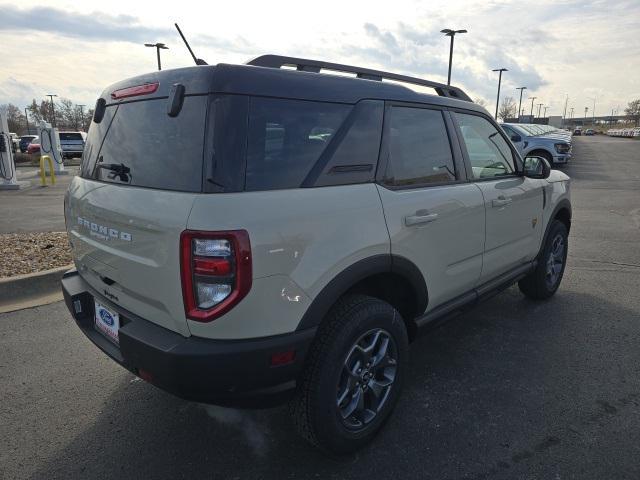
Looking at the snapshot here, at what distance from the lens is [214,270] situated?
6.10 feet

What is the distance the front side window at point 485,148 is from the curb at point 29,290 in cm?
397

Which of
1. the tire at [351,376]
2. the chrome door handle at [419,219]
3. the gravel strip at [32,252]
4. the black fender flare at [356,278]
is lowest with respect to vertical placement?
the gravel strip at [32,252]

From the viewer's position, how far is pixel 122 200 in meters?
2.24

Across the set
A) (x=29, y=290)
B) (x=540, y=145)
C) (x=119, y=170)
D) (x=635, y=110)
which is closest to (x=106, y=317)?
(x=119, y=170)

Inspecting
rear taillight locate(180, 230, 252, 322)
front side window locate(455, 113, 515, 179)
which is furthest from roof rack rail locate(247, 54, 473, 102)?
rear taillight locate(180, 230, 252, 322)

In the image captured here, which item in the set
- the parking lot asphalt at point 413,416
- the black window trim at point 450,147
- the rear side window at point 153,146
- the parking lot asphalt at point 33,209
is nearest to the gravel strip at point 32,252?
the parking lot asphalt at point 33,209

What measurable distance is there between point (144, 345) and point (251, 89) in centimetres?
120

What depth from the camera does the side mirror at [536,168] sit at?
3805 mm

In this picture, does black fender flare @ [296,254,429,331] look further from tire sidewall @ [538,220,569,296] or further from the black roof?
tire sidewall @ [538,220,569,296]

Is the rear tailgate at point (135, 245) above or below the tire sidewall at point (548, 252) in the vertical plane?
above

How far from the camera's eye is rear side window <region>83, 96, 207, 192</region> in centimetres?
198

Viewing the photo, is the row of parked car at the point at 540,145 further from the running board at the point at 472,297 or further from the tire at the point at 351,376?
the tire at the point at 351,376

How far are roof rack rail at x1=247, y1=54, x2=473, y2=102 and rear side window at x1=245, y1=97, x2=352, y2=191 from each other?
34cm

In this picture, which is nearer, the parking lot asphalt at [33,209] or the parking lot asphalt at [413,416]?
the parking lot asphalt at [413,416]
